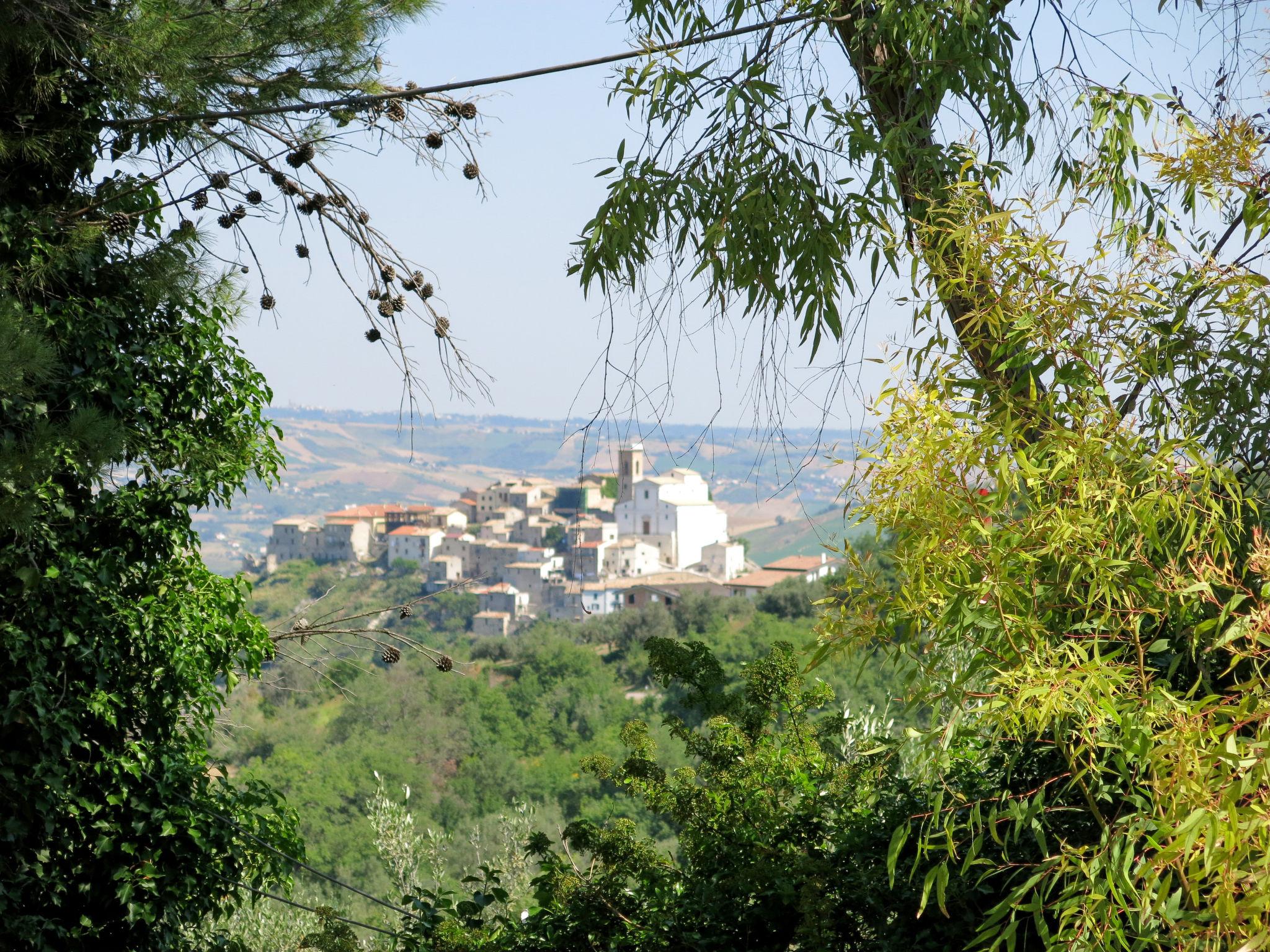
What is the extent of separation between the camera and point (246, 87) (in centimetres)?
272

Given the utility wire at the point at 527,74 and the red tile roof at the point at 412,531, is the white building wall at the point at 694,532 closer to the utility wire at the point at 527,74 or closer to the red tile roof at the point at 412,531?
the red tile roof at the point at 412,531

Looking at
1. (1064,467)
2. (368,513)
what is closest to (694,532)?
(368,513)

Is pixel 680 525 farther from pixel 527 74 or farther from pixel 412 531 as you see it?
pixel 527 74

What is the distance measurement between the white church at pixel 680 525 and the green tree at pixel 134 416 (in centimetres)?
4861

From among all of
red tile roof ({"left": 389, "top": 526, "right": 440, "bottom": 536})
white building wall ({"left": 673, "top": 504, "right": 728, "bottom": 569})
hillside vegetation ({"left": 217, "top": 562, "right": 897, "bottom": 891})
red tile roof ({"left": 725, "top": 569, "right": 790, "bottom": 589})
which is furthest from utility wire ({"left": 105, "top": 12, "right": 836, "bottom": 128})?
white building wall ({"left": 673, "top": 504, "right": 728, "bottom": 569})

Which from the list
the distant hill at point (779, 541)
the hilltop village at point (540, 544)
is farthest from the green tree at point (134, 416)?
the distant hill at point (779, 541)

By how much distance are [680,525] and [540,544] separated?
6995 mm

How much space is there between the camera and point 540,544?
178 ft

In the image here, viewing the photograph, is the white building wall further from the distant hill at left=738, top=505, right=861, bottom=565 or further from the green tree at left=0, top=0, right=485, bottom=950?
the green tree at left=0, top=0, right=485, bottom=950

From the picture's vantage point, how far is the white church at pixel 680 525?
52188mm

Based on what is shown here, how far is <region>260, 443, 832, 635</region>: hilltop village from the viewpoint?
48.4 m

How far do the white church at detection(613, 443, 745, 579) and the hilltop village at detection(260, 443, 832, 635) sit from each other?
0.17 feet

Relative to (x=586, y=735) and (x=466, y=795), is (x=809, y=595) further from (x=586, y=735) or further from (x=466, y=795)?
(x=466, y=795)

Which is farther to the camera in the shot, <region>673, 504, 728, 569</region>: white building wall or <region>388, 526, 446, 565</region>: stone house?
<region>673, 504, 728, 569</region>: white building wall
